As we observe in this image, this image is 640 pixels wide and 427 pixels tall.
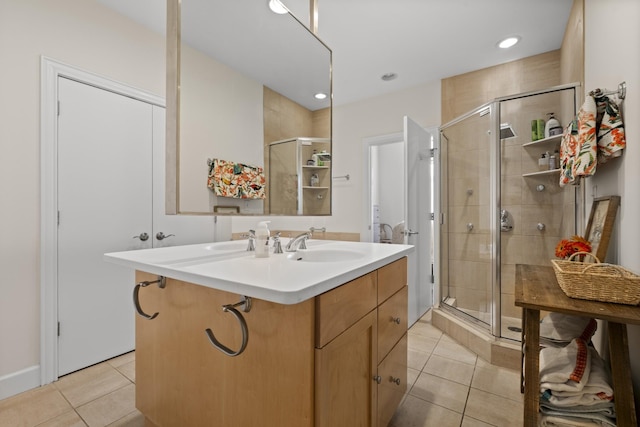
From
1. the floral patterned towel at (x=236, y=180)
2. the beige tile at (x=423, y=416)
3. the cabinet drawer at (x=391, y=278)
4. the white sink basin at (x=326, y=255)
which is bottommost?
the beige tile at (x=423, y=416)

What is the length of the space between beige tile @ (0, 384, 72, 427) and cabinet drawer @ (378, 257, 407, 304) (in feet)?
5.81

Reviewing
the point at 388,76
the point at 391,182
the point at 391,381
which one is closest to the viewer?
the point at 391,381

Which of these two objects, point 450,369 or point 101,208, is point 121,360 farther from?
point 450,369

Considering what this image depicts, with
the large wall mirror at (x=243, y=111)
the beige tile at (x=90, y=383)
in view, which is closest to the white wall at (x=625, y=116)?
the large wall mirror at (x=243, y=111)

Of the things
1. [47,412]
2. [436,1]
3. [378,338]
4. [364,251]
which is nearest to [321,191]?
[364,251]

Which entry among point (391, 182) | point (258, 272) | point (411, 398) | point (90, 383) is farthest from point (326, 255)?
point (391, 182)

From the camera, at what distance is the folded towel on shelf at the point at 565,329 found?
1.30 metres

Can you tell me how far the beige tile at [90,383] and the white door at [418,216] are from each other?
222 cm

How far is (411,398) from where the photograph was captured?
1644 millimetres

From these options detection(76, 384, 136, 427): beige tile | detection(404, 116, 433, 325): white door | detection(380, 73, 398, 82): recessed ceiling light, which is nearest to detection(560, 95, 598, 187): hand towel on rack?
detection(404, 116, 433, 325): white door

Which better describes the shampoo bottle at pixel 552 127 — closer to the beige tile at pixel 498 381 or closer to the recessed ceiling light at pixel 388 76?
Answer: the recessed ceiling light at pixel 388 76

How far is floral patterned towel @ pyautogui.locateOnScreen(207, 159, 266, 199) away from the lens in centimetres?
138

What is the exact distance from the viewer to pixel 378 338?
1.19 metres

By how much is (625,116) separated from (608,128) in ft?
0.22
